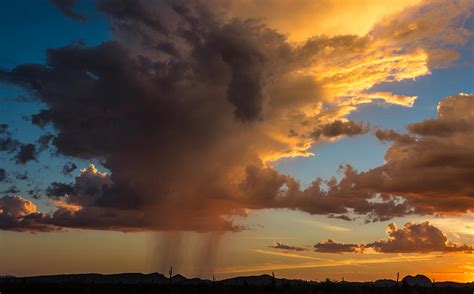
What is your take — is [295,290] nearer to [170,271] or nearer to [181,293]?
[181,293]

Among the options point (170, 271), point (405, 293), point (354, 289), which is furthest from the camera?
point (170, 271)

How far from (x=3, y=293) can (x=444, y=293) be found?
81.9 meters

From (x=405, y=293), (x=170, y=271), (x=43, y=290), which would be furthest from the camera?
(x=170, y=271)

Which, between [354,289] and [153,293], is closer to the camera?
[354,289]

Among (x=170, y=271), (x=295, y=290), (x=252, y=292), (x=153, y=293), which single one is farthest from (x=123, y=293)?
(x=170, y=271)

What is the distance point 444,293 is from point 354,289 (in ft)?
96.3

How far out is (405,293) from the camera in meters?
90.7

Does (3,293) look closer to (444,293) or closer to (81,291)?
(81,291)

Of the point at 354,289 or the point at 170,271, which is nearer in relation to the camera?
the point at 354,289

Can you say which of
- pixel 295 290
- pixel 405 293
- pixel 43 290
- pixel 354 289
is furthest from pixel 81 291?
pixel 405 293

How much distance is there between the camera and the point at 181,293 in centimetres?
9081

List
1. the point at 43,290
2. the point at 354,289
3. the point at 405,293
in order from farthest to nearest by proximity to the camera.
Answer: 1. the point at 43,290
2. the point at 405,293
3. the point at 354,289

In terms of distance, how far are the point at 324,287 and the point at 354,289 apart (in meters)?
5.01

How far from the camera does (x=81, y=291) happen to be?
95.1m
